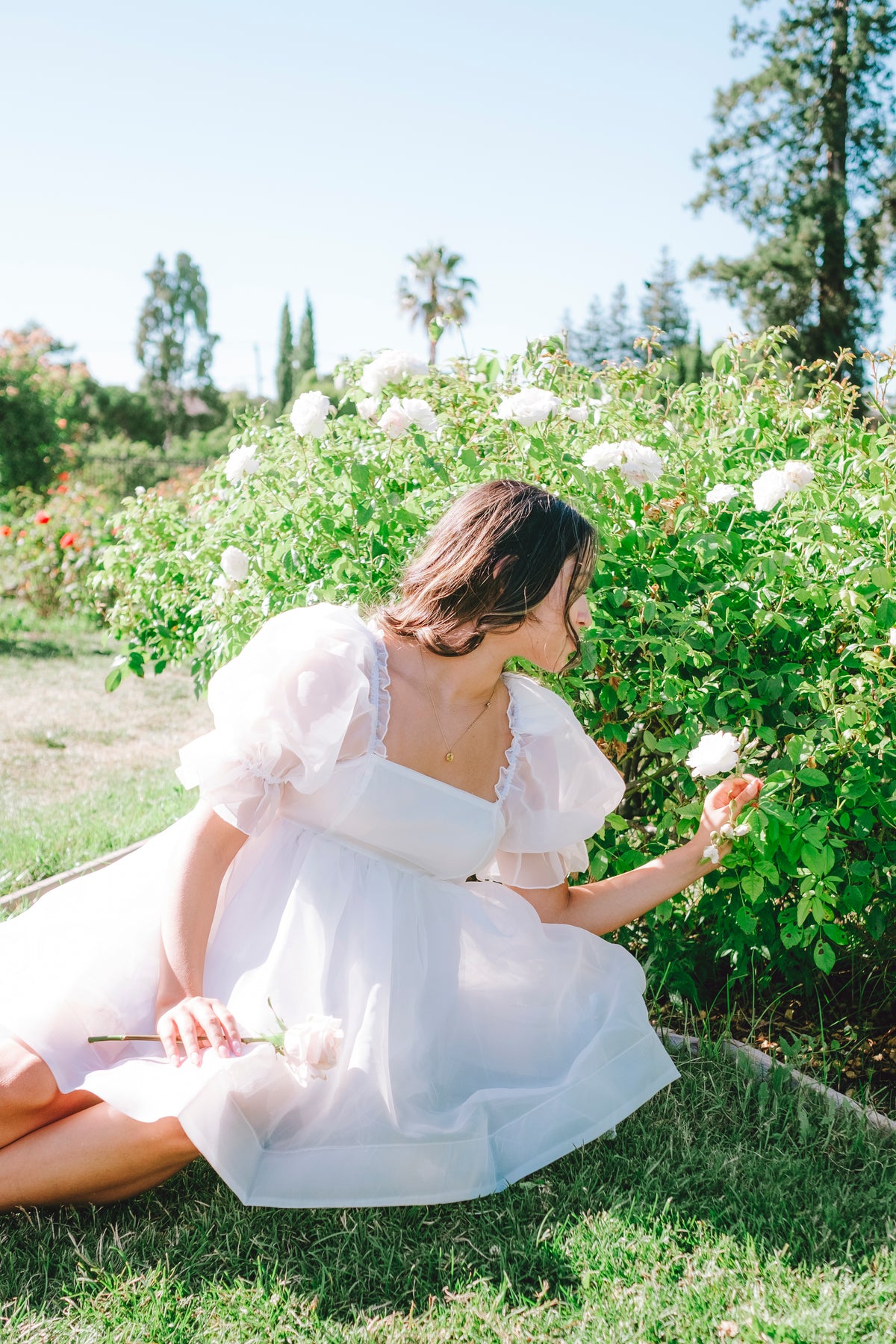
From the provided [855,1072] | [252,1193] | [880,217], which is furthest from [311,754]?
[880,217]

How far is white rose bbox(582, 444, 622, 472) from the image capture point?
2.26m

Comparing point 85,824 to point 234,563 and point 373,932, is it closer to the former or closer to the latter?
point 234,563

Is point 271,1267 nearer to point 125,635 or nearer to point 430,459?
point 430,459

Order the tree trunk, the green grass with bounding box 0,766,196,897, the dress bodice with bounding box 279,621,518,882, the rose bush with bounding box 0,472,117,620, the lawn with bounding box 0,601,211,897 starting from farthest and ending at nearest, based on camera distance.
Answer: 1. the tree trunk
2. the rose bush with bounding box 0,472,117,620
3. the lawn with bounding box 0,601,211,897
4. the green grass with bounding box 0,766,196,897
5. the dress bodice with bounding box 279,621,518,882

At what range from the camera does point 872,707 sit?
207cm

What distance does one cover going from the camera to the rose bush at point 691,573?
215 centimetres

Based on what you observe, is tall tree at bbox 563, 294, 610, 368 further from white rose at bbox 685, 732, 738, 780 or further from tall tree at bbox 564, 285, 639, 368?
white rose at bbox 685, 732, 738, 780

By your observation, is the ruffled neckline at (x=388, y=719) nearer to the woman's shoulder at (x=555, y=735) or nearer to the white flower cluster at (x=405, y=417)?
the woman's shoulder at (x=555, y=735)

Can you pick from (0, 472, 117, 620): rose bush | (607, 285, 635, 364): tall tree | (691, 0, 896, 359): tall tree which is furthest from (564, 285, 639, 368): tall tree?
(0, 472, 117, 620): rose bush

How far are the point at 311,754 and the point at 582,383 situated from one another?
5.15 feet

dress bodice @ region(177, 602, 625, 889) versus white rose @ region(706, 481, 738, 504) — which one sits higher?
white rose @ region(706, 481, 738, 504)

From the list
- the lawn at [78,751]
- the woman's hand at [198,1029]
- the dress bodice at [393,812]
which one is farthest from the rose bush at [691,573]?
the lawn at [78,751]

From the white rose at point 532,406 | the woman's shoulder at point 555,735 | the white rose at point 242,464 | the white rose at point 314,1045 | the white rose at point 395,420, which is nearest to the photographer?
the white rose at point 314,1045

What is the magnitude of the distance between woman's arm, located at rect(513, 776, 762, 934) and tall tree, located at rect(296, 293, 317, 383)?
151 ft
